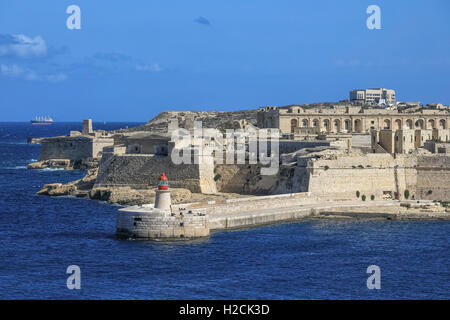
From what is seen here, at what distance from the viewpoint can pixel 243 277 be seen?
89.5 feet

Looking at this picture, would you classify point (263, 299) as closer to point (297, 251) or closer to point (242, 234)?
point (297, 251)

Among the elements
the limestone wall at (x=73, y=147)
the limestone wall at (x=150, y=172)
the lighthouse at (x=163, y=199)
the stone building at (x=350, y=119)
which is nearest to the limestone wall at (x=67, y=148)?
the limestone wall at (x=73, y=147)

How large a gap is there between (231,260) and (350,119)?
1074 inches

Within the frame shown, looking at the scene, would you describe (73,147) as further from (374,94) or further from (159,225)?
(159,225)

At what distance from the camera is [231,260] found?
29406mm

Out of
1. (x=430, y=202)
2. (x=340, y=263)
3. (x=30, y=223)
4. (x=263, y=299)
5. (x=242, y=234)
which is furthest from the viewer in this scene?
(x=430, y=202)

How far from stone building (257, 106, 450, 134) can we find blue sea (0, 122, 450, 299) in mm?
17458

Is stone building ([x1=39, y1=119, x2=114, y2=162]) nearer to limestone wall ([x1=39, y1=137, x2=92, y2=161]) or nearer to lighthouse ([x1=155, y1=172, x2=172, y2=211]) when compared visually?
limestone wall ([x1=39, y1=137, x2=92, y2=161])

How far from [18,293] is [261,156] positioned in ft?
72.1

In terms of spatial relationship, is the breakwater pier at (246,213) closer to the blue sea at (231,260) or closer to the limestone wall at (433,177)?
the blue sea at (231,260)

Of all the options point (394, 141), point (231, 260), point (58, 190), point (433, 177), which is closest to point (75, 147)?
point (58, 190)

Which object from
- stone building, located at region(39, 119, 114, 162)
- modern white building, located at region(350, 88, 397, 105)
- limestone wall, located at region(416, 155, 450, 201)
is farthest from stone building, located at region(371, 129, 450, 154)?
modern white building, located at region(350, 88, 397, 105)

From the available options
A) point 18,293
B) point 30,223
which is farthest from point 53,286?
point 30,223
